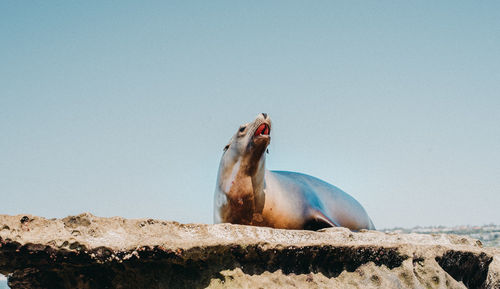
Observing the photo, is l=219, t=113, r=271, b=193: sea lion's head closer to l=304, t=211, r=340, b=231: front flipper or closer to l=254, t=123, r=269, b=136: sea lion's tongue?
l=254, t=123, r=269, b=136: sea lion's tongue

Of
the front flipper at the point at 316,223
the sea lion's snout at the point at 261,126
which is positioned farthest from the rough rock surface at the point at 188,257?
the front flipper at the point at 316,223

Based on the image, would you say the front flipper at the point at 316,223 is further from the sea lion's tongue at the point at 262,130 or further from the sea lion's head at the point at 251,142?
the sea lion's tongue at the point at 262,130

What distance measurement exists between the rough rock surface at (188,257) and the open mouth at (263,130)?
7.63ft

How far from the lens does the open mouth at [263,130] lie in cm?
584

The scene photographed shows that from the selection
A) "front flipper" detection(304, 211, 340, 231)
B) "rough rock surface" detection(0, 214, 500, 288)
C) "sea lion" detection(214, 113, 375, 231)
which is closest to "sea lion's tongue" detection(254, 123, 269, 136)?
Result: "sea lion" detection(214, 113, 375, 231)

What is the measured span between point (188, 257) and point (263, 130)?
3187 mm

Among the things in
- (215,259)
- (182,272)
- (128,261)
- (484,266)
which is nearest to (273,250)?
(215,259)

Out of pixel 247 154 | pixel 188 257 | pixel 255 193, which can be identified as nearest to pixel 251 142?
pixel 247 154

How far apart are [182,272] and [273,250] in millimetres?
577

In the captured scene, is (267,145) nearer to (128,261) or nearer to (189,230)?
(189,230)

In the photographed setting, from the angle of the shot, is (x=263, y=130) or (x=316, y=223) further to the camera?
(x=316, y=223)

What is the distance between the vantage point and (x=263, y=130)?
19.3 feet

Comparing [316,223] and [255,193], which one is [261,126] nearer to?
[255,193]

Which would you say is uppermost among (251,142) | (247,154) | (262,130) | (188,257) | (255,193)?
(262,130)
